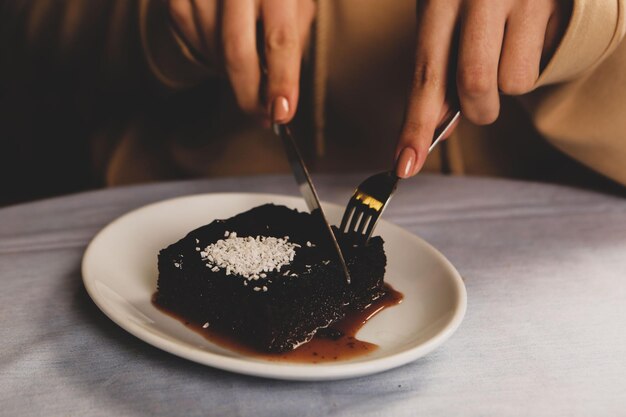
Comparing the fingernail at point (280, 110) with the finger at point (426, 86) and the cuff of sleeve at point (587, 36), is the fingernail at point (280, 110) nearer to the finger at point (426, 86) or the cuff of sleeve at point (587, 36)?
the finger at point (426, 86)

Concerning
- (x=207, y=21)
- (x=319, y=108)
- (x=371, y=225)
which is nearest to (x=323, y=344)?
(x=371, y=225)

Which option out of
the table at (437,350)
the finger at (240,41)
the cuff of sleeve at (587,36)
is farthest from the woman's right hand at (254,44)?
the cuff of sleeve at (587,36)

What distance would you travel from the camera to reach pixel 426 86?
924mm

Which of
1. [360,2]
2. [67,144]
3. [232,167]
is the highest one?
[360,2]

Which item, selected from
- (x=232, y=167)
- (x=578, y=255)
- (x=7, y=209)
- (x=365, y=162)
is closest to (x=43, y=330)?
(x=7, y=209)

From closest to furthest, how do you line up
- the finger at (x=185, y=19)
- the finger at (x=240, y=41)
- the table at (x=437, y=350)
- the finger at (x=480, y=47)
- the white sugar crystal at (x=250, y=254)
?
the table at (x=437, y=350) < the white sugar crystal at (x=250, y=254) < the finger at (x=480, y=47) < the finger at (x=240, y=41) < the finger at (x=185, y=19)

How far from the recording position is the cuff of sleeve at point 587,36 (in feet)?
3.18

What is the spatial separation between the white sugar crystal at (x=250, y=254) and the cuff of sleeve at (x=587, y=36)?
0.57 m

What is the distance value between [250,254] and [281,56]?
1.22 feet

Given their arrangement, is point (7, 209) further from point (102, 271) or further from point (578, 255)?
point (578, 255)

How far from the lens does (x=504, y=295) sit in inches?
34.8

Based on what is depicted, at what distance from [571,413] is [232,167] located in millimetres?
1201

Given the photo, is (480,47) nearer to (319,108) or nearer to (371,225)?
(371,225)

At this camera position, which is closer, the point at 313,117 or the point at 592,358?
the point at 592,358
